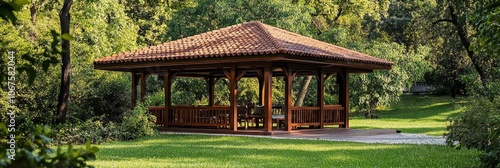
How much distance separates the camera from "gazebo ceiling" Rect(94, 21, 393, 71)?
16812 millimetres

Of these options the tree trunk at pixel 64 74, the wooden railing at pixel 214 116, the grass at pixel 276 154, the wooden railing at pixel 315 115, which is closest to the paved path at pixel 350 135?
the wooden railing at pixel 315 115

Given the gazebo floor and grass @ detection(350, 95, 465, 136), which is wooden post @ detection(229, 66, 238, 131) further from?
grass @ detection(350, 95, 465, 136)

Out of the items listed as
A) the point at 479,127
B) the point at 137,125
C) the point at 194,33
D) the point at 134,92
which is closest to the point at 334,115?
the point at 134,92

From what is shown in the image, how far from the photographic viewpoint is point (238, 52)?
55.8 feet

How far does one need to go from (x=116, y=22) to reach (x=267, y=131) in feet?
24.9

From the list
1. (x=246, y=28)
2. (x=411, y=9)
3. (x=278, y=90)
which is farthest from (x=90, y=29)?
(x=411, y=9)

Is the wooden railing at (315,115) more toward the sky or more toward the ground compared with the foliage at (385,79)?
more toward the ground

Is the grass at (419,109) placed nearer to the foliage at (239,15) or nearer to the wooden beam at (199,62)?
the foliage at (239,15)

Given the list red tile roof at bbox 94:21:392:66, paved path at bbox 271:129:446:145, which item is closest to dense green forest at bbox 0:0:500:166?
red tile roof at bbox 94:21:392:66

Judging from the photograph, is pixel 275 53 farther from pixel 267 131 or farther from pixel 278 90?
pixel 278 90

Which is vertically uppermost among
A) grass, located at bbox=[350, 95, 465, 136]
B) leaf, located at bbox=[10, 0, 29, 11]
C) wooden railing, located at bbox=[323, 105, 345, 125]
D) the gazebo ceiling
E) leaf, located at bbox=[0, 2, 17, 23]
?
the gazebo ceiling

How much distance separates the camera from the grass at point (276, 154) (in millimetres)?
10219

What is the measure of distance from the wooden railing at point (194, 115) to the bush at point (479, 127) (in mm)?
8450

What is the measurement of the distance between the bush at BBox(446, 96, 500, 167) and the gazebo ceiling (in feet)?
18.6
